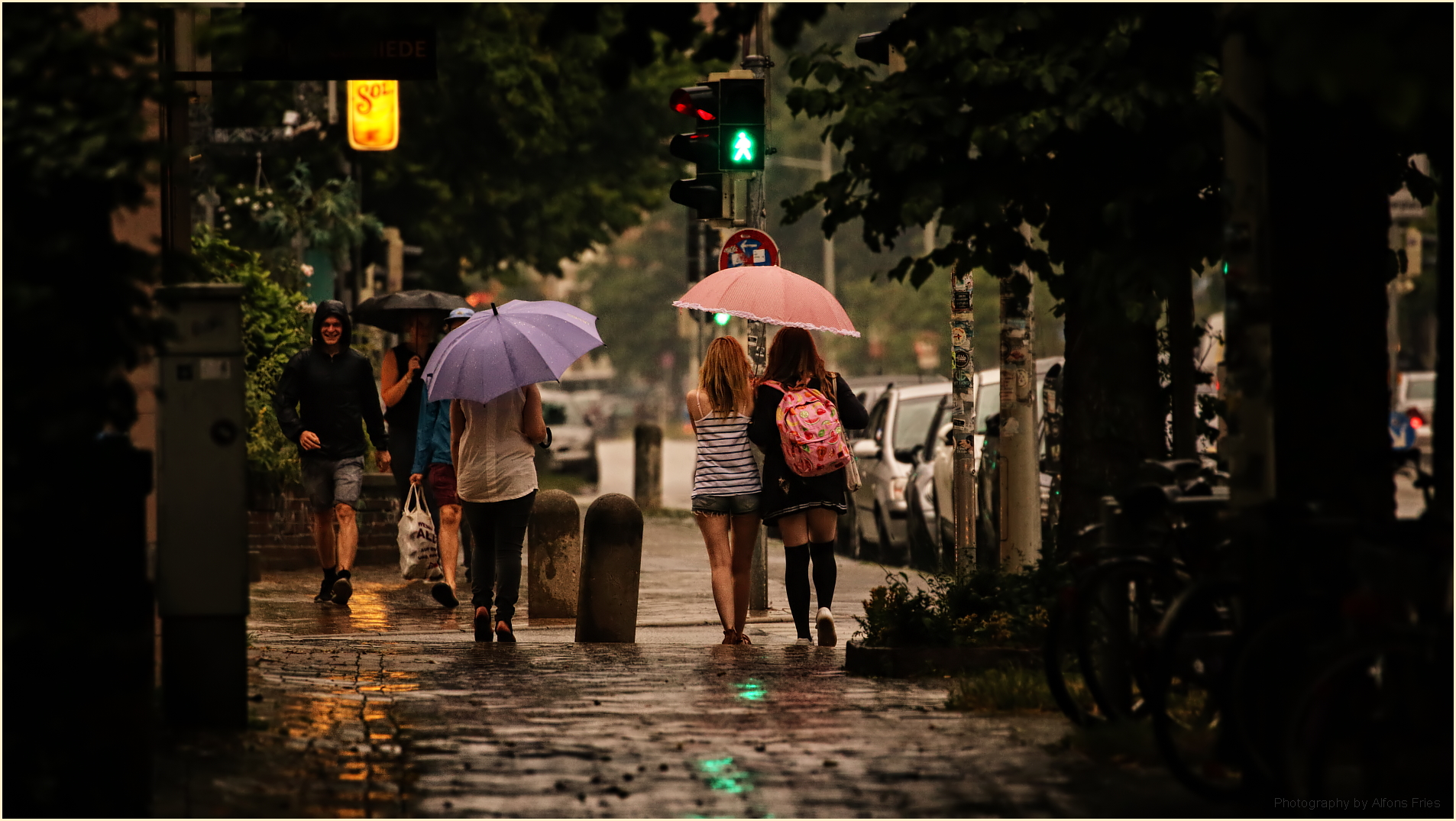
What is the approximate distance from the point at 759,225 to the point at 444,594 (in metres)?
3.57

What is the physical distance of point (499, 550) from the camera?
1117 cm

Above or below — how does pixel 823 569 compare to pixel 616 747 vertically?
above

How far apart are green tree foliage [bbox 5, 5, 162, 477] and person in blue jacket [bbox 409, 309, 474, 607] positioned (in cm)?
652

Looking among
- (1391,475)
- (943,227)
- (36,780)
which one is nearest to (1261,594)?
(1391,475)

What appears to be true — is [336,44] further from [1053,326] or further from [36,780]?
[1053,326]

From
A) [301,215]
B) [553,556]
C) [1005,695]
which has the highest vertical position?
[301,215]

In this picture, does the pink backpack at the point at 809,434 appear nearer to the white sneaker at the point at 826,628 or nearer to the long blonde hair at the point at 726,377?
the long blonde hair at the point at 726,377

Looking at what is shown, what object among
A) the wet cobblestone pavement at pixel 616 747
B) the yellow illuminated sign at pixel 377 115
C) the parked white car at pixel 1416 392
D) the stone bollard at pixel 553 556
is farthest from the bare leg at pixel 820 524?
the parked white car at pixel 1416 392

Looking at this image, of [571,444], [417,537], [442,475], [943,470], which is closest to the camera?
[442,475]

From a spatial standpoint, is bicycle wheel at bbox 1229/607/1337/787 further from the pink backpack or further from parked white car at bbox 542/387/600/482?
Answer: parked white car at bbox 542/387/600/482

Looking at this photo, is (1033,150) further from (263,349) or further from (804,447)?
(263,349)

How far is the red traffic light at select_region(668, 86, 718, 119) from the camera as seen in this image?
553 inches

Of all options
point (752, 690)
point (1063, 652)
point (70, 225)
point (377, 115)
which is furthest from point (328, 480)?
point (377, 115)

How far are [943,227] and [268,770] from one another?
378 centimetres
